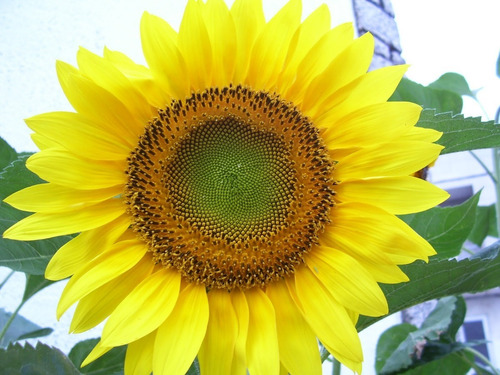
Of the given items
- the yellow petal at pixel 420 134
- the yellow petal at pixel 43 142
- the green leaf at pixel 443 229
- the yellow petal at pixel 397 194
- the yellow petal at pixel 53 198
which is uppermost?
the yellow petal at pixel 420 134

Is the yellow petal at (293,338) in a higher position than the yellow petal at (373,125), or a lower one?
lower

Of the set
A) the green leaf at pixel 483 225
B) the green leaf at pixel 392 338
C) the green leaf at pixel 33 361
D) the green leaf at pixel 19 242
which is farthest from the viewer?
the green leaf at pixel 483 225

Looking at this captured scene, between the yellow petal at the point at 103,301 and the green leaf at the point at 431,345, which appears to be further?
the green leaf at the point at 431,345

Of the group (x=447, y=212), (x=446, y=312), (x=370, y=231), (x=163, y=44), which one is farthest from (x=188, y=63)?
(x=446, y=312)

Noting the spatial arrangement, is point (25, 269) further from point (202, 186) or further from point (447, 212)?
point (447, 212)

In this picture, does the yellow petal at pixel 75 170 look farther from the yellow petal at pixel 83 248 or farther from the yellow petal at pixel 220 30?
the yellow petal at pixel 220 30

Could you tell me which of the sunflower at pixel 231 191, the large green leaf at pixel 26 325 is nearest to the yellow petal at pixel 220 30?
the sunflower at pixel 231 191

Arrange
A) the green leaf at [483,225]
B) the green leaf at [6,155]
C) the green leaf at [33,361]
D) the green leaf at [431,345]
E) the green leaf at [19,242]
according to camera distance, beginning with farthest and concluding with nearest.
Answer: the green leaf at [483,225], the green leaf at [431,345], the green leaf at [6,155], the green leaf at [19,242], the green leaf at [33,361]
